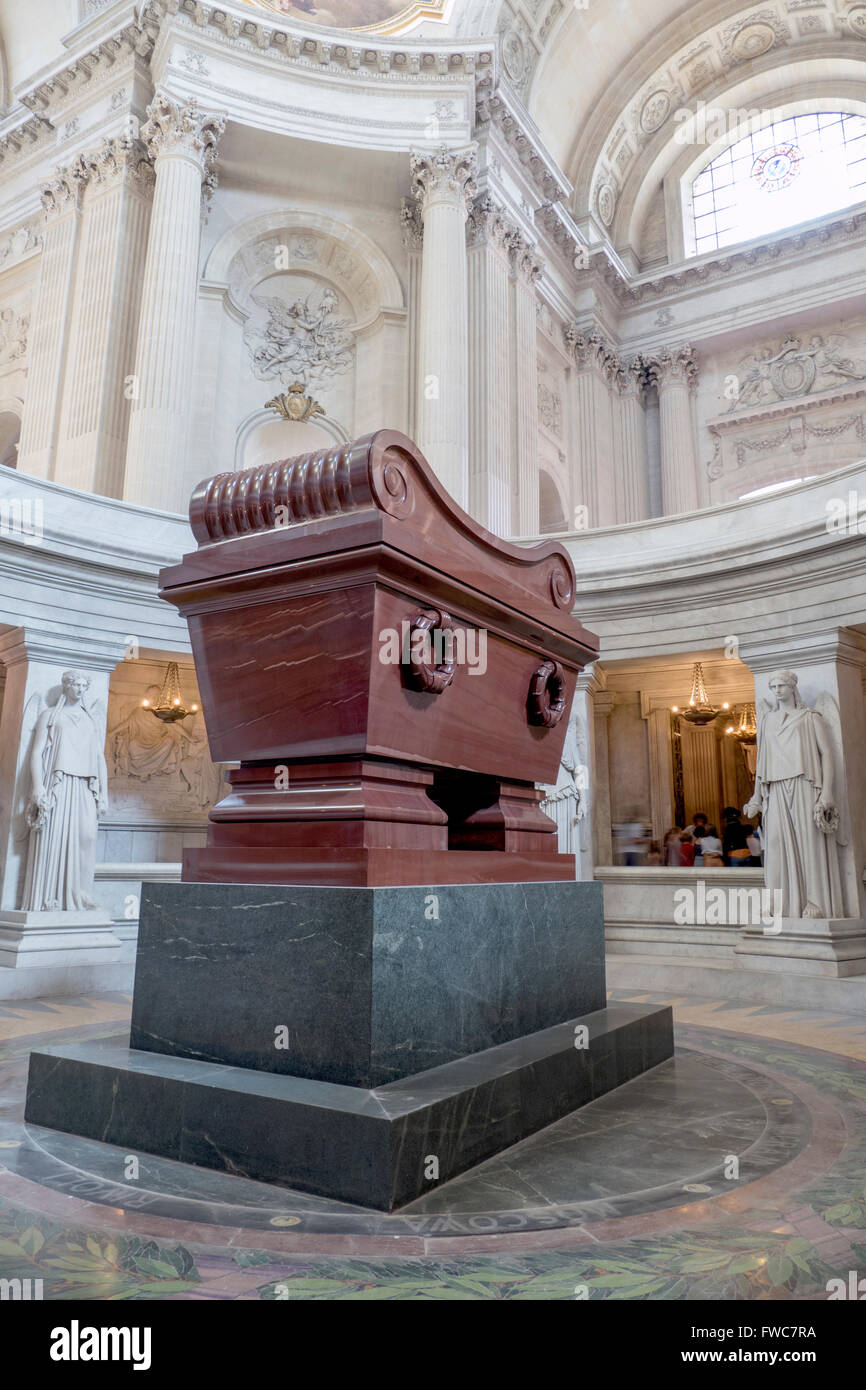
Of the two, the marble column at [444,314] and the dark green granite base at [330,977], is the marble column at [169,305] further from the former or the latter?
the dark green granite base at [330,977]

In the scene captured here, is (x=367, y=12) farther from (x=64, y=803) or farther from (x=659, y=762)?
(x=64, y=803)

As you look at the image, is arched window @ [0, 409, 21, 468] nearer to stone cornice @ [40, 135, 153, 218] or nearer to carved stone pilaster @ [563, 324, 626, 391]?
stone cornice @ [40, 135, 153, 218]

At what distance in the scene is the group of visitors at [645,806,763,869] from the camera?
10.7m

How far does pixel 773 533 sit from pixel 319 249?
10604mm

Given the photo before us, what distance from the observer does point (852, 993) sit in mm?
7293

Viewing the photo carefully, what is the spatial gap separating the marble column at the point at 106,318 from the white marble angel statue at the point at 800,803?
9536 millimetres

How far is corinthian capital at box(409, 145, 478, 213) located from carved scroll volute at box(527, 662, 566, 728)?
13.7m

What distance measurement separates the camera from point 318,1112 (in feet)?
6.84

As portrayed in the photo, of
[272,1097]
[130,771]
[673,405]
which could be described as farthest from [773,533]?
[673,405]

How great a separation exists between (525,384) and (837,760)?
10583 mm

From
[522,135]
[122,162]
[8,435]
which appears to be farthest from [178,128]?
[8,435]

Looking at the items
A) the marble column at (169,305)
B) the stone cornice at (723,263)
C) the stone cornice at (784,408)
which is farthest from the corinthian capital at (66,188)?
the stone cornice at (784,408)

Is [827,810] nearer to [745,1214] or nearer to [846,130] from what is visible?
[745,1214]

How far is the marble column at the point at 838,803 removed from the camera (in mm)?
7727
